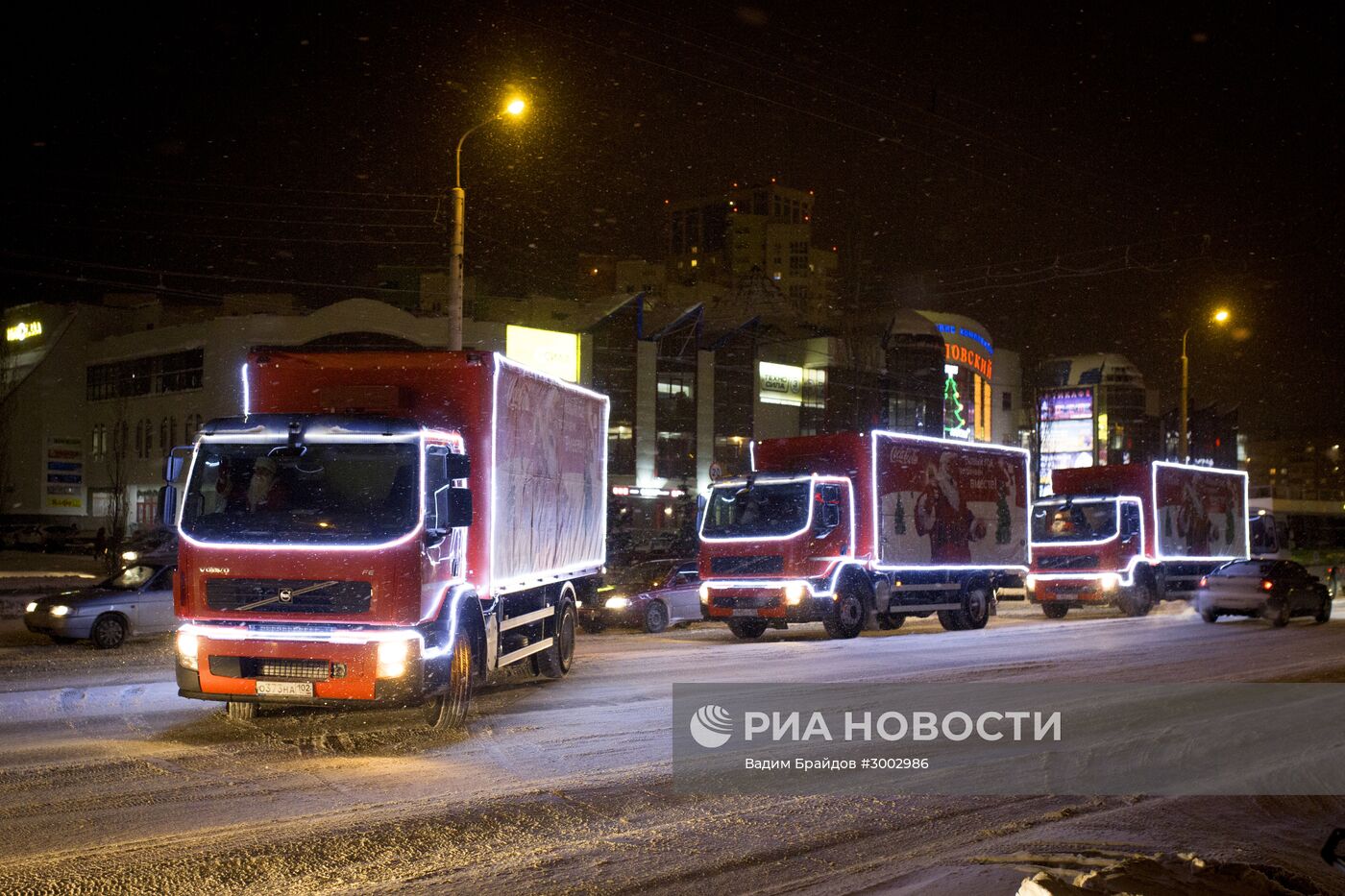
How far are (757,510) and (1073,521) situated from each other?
11.8 m

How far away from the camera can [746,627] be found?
22094 mm

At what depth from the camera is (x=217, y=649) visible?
10.3 meters

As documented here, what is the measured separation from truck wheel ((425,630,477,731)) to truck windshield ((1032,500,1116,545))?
22.0 m

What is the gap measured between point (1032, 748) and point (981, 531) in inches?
610

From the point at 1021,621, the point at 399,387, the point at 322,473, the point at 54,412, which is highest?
the point at 54,412

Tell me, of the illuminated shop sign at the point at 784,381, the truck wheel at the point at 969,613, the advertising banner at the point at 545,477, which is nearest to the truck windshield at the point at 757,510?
the advertising banner at the point at 545,477

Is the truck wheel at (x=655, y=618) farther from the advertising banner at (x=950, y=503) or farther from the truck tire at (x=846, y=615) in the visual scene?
the advertising banner at (x=950, y=503)

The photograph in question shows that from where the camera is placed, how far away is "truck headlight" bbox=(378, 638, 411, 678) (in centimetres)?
1009

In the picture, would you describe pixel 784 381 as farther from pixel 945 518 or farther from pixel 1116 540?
pixel 945 518

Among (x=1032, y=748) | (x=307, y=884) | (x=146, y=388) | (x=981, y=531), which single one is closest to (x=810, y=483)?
(x=981, y=531)

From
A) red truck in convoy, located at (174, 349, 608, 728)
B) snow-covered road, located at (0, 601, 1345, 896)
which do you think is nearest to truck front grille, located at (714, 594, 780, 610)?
snow-covered road, located at (0, 601, 1345, 896)

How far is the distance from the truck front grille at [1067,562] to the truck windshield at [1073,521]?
42cm

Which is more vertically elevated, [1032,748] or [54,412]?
[54,412]

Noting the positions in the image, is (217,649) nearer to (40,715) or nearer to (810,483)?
(40,715)
